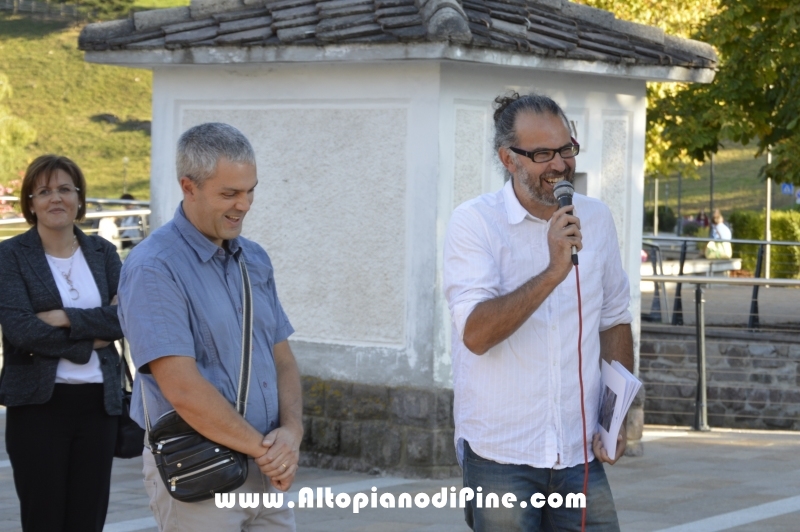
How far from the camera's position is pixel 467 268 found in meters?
3.63

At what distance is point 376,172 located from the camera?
875 centimetres

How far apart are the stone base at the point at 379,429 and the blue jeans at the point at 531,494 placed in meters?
4.77

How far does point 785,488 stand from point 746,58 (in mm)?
9039

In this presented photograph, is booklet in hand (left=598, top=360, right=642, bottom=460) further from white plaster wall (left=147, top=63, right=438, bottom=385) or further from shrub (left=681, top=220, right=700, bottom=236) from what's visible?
shrub (left=681, top=220, right=700, bottom=236)

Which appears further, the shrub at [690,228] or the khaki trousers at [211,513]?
the shrub at [690,228]

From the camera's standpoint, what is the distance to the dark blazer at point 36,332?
4.98 m

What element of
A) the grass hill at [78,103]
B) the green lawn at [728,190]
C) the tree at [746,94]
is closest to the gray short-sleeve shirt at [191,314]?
the tree at [746,94]

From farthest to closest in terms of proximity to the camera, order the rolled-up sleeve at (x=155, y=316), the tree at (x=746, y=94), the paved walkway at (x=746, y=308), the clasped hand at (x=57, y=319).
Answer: the paved walkway at (x=746, y=308) → the tree at (x=746, y=94) → the clasped hand at (x=57, y=319) → the rolled-up sleeve at (x=155, y=316)

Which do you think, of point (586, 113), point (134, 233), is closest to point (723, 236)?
point (134, 233)

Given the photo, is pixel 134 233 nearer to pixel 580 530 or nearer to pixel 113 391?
pixel 113 391

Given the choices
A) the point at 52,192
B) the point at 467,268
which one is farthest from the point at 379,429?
the point at 467,268

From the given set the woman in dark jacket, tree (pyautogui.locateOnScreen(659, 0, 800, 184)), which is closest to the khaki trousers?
the woman in dark jacket

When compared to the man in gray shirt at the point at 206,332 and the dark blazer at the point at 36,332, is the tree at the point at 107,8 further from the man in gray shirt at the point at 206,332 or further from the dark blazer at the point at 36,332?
the man in gray shirt at the point at 206,332

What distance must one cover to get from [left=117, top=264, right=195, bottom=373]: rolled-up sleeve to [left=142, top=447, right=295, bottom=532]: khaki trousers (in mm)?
368
